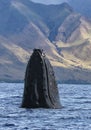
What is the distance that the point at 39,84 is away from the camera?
6406cm

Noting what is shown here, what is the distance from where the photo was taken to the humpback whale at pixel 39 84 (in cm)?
6362

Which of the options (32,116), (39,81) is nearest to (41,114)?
(32,116)

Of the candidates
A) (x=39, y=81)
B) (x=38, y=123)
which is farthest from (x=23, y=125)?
(x=39, y=81)

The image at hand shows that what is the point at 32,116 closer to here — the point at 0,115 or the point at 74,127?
the point at 0,115

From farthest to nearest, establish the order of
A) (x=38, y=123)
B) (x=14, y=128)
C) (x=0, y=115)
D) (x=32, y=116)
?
1. (x=0, y=115)
2. (x=32, y=116)
3. (x=38, y=123)
4. (x=14, y=128)

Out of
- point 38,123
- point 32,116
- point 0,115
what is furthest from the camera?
point 0,115

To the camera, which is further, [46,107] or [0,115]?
[0,115]

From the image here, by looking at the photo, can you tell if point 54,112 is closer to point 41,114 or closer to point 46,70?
point 41,114

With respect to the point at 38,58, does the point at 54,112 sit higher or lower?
lower

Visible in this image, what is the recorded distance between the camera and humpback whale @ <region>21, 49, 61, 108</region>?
63.6 metres

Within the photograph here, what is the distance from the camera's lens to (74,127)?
57.2 m

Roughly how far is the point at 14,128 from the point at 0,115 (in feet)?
56.6

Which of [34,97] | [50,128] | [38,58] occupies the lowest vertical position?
[50,128]

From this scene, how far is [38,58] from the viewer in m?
64.4
